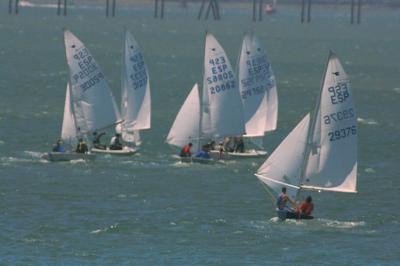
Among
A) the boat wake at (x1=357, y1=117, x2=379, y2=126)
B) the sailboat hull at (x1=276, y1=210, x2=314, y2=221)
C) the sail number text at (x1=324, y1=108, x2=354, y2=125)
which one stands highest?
the sail number text at (x1=324, y1=108, x2=354, y2=125)

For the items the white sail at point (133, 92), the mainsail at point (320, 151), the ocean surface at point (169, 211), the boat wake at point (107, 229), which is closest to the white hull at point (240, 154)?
the ocean surface at point (169, 211)

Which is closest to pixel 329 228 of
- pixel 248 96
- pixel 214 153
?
pixel 214 153

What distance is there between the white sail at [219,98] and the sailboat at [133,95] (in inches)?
231

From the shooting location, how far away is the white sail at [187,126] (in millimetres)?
103938

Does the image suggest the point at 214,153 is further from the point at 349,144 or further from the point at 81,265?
the point at 81,265

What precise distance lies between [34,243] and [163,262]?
7.00m

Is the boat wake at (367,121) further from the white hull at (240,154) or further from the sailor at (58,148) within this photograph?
the sailor at (58,148)

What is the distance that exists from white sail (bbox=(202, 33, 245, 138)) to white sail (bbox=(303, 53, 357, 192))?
23.9 metres

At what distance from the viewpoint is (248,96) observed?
363 feet

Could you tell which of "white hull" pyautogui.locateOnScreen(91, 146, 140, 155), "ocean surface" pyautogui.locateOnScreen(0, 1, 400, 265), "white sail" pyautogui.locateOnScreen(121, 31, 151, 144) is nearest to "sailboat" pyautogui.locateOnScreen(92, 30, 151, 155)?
"white sail" pyautogui.locateOnScreen(121, 31, 151, 144)

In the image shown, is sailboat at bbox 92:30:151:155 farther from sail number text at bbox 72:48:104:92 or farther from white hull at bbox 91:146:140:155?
white hull at bbox 91:146:140:155

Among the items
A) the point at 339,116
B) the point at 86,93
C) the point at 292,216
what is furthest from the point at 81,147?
the point at 339,116

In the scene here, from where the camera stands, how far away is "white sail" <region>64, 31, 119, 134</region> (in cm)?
10569

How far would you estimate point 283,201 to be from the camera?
7950cm
